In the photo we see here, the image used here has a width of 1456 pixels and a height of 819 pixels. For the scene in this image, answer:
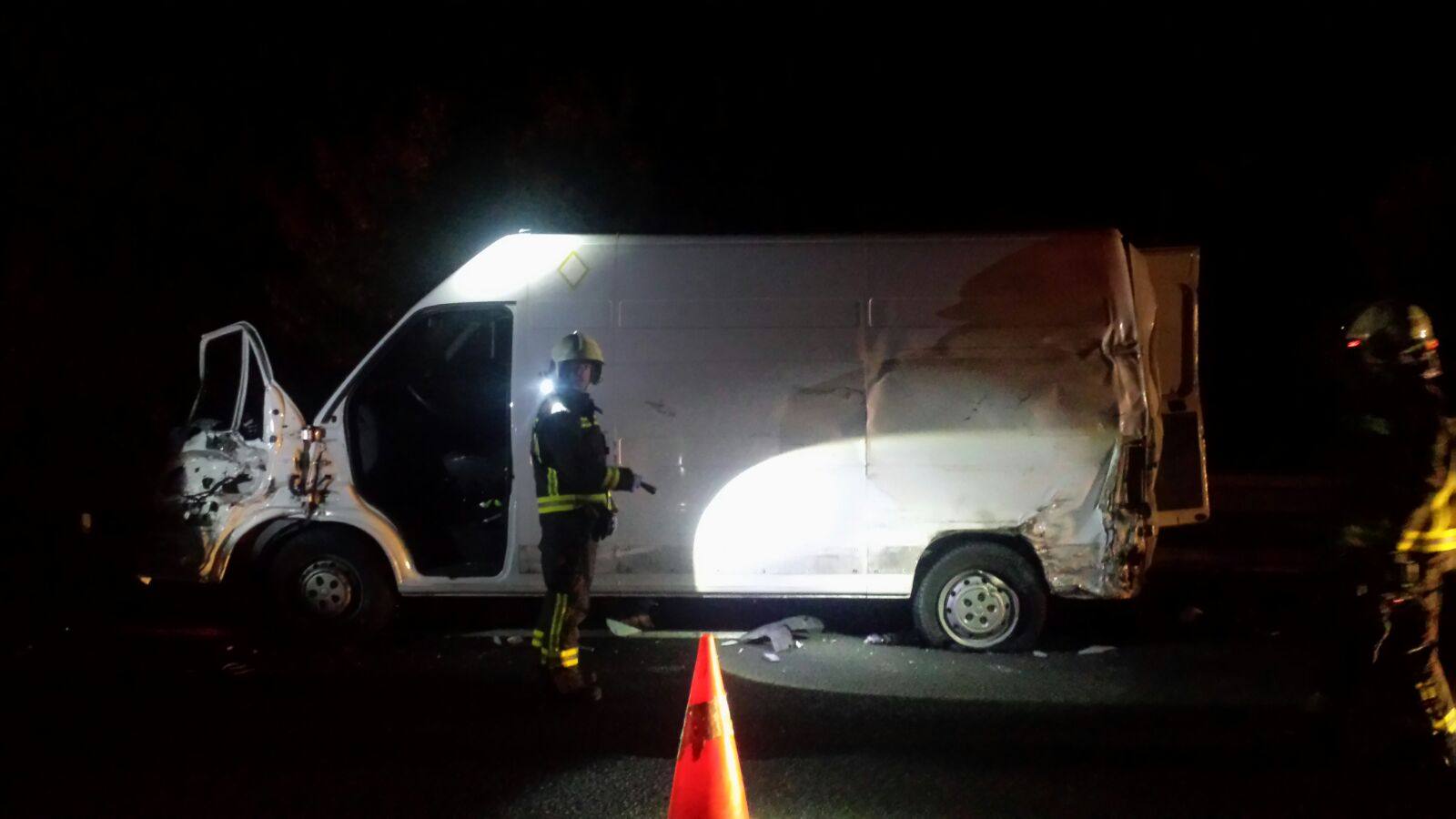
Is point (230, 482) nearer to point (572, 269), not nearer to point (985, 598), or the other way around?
point (572, 269)

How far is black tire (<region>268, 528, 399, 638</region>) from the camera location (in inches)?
315

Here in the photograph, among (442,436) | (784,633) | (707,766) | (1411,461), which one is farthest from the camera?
(442,436)

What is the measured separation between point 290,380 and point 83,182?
103 inches

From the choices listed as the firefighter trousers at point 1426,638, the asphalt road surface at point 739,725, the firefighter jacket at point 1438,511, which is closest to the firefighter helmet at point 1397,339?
the firefighter jacket at point 1438,511

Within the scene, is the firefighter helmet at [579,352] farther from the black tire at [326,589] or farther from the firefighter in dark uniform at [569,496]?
the black tire at [326,589]

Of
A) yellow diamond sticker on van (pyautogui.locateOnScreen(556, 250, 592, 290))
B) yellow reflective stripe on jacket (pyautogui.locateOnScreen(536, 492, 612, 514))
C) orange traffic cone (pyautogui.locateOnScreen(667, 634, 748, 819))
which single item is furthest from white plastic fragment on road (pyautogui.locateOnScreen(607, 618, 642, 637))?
orange traffic cone (pyautogui.locateOnScreen(667, 634, 748, 819))

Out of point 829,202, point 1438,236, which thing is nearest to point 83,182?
point 829,202

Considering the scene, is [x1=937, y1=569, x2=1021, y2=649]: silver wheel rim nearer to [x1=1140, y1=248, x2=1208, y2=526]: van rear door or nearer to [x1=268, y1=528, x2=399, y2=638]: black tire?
[x1=1140, y1=248, x2=1208, y2=526]: van rear door

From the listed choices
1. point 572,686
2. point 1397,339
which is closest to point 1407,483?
point 1397,339

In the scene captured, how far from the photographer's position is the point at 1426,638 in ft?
17.5

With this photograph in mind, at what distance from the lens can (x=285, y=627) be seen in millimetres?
8031

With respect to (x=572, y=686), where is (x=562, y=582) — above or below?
above

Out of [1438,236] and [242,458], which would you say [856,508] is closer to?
[242,458]

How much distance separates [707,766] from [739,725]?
5.85ft
